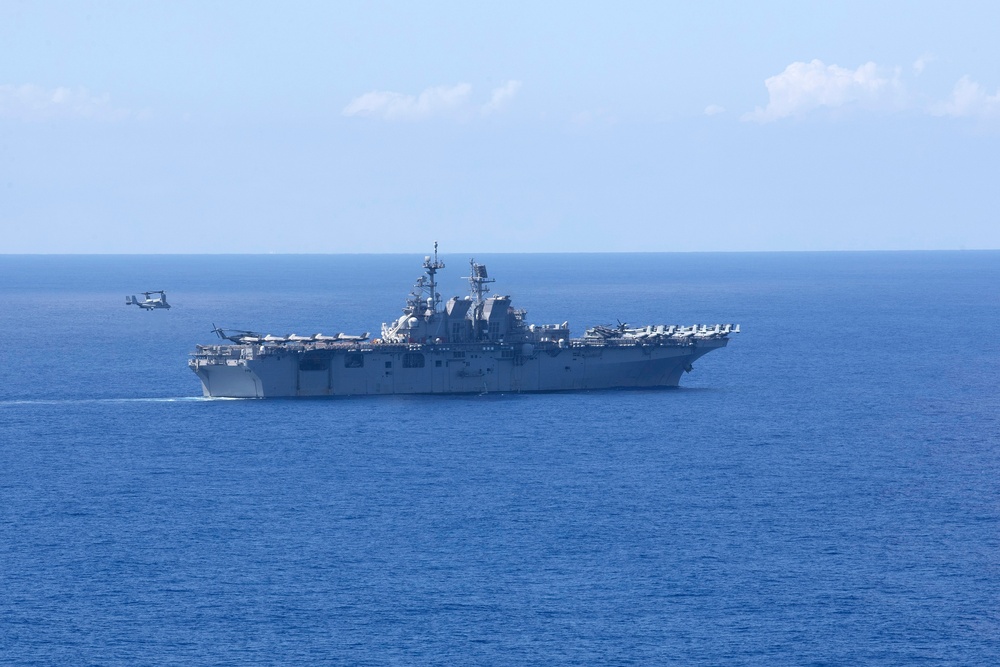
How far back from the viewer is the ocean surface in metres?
46.2

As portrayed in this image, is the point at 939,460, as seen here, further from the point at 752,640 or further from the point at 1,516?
the point at 1,516

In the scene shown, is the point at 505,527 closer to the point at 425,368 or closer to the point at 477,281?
the point at 425,368

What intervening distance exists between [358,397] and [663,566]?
4262 centimetres

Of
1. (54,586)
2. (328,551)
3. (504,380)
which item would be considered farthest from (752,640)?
(504,380)

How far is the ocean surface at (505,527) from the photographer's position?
46188 mm

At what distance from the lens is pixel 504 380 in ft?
309

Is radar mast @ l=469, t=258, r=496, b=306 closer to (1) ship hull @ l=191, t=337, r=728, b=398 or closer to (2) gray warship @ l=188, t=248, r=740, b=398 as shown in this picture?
(2) gray warship @ l=188, t=248, r=740, b=398

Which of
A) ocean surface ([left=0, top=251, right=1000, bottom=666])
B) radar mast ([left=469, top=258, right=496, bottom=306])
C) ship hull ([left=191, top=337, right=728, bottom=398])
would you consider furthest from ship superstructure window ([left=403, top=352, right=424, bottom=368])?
radar mast ([left=469, top=258, right=496, bottom=306])

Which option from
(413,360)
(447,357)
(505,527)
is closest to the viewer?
(505,527)

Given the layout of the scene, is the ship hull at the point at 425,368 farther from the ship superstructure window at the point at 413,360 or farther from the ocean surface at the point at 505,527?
the ocean surface at the point at 505,527

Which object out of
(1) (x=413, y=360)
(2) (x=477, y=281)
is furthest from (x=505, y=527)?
(2) (x=477, y=281)

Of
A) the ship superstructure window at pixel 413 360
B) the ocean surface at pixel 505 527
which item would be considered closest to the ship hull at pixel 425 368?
the ship superstructure window at pixel 413 360

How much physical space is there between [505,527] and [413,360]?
34.8 m

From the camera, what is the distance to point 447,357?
93062mm
